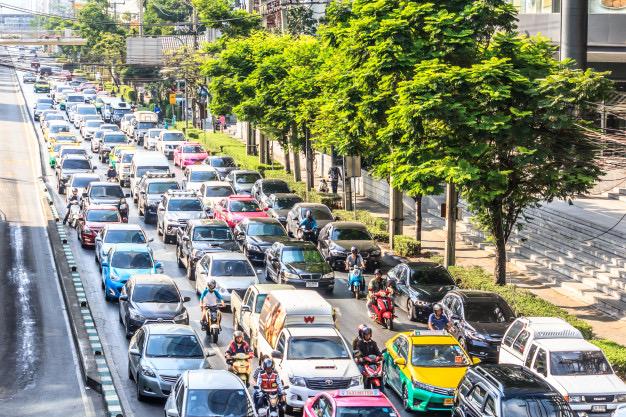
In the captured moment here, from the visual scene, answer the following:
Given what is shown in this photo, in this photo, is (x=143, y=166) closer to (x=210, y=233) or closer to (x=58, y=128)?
(x=210, y=233)

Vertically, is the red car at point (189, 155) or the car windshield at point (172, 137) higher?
the car windshield at point (172, 137)

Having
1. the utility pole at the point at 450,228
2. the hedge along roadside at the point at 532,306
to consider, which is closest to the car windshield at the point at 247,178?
the utility pole at the point at 450,228

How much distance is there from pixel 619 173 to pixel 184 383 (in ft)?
96.4

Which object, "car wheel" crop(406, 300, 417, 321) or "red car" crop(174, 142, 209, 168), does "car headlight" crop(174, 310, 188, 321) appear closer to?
"car wheel" crop(406, 300, 417, 321)

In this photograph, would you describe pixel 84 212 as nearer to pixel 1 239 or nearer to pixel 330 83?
pixel 1 239

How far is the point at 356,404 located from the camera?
19422mm

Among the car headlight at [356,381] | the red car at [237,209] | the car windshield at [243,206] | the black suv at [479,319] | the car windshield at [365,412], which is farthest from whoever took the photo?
the car windshield at [243,206]

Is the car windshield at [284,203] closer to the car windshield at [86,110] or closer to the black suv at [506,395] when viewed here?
the black suv at [506,395]

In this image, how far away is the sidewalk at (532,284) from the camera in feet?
105

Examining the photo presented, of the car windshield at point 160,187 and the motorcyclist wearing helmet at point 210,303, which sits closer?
the motorcyclist wearing helmet at point 210,303

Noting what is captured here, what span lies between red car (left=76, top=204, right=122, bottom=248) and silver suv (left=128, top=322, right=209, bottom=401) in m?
17.9

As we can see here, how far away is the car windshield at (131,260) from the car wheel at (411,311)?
804 cm

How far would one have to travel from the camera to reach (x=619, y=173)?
1804 inches

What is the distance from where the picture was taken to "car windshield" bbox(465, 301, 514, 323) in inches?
1131
